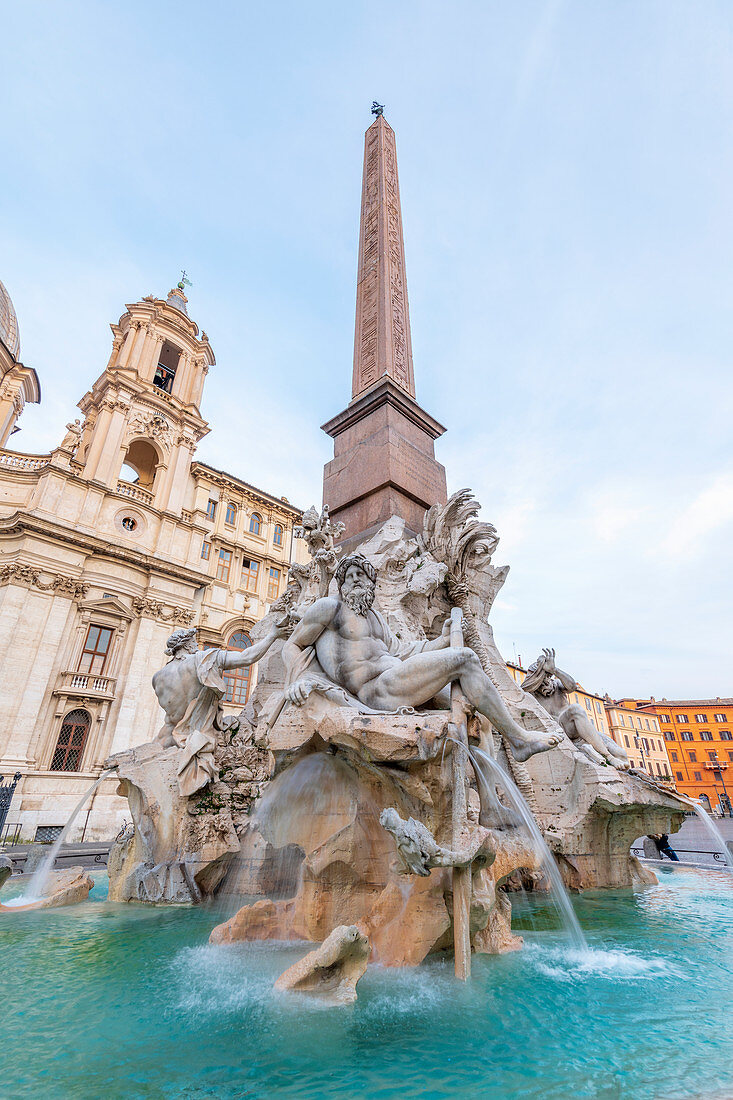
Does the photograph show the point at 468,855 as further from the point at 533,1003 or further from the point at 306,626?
the point at 306,626

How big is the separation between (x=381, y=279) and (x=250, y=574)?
19.6 meters

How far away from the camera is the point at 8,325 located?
87.4 feet

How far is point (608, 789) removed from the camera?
525 centimetres

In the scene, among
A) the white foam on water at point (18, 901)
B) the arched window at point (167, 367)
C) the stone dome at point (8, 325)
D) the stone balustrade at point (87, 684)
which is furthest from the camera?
the arched window at point (167, 367)

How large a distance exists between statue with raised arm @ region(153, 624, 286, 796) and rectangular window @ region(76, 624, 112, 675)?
16.3 m

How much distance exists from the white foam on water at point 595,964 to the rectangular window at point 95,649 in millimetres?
19946

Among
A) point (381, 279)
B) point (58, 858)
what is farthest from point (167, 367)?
point (58, 858)

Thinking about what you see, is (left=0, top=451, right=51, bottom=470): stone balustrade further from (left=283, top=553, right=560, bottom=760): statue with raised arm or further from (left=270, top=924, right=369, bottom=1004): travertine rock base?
(left=270, top=924, right=369, bottom=1004): travertine rock base

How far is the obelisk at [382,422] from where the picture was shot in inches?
269

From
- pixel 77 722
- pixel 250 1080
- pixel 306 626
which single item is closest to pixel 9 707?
pixel 77 722

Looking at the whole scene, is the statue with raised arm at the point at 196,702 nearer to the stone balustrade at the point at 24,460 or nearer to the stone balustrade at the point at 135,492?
the stone balustrade at the point at 135,492

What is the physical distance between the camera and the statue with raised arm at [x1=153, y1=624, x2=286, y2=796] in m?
5.19

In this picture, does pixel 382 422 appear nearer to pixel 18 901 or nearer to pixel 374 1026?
pixel 374 1026

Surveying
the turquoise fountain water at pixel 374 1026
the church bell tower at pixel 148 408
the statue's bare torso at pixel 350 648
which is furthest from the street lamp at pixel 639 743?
the statue's bare torso at pixel 350 648
